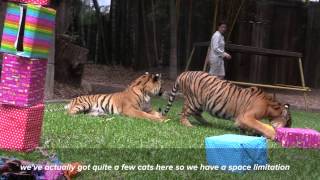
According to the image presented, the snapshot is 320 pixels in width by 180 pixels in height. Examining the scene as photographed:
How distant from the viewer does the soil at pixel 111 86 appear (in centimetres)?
1409

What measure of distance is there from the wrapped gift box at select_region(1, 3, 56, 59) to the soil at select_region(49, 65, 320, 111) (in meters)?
6.81

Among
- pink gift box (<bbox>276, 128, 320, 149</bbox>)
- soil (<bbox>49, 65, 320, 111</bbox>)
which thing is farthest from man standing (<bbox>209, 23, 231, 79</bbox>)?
pink gift box (<bbox>276, 128, 320, 149</bbox>)

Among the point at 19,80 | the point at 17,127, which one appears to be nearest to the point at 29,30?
the point at 19,80

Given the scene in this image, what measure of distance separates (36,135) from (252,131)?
3.58 meters

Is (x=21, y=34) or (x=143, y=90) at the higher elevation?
(x=21, y=34)

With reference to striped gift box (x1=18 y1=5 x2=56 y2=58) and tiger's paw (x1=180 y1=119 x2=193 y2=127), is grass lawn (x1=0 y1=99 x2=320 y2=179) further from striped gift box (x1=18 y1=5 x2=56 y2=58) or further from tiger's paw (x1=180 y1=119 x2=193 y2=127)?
striped gift box (x1=18 y1=5 x2=56 y2=58)

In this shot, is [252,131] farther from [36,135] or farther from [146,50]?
[146,50]

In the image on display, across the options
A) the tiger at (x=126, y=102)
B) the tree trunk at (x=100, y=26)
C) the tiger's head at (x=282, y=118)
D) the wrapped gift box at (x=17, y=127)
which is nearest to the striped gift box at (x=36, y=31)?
the wrapped gift box at (x=17, y=127)

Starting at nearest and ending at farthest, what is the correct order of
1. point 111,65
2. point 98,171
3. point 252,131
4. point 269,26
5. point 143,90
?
point 98,171
point 252,131
point 143,90
point 269,26
point 111,65

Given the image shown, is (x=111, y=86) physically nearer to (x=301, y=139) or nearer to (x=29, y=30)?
(x=301, y=139)

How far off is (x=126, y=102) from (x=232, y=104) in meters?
1.78

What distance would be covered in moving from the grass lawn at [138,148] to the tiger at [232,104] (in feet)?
1.13

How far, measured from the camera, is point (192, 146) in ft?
24.5

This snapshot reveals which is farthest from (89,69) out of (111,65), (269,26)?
(269,26)
